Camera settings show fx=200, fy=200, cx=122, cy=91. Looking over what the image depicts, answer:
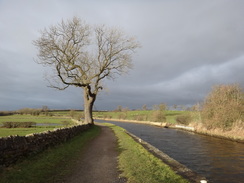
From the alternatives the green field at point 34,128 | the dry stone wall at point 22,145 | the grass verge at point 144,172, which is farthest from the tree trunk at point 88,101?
the grass verge at point 144,172

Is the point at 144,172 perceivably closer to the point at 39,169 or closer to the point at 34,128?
the point at 39,169

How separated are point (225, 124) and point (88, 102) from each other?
70.6 ft

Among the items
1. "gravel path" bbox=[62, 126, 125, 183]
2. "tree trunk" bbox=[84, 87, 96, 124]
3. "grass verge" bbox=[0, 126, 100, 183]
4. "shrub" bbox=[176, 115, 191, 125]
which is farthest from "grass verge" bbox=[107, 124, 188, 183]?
"shrub" bbox=[176, 115, 191, 125]

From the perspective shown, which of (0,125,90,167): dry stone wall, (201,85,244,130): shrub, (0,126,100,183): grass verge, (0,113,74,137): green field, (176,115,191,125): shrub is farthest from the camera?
(176,115,191,125): shrub

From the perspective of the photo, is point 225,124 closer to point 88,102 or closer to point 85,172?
point 88,102

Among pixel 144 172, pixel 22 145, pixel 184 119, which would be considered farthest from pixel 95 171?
pixel 184 119

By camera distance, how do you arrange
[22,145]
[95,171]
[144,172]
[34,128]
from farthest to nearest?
[34,128]
[22,145]
[95,171]
[144,172]

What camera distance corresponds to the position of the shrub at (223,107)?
27344mm

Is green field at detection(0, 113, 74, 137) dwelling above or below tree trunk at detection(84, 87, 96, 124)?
below

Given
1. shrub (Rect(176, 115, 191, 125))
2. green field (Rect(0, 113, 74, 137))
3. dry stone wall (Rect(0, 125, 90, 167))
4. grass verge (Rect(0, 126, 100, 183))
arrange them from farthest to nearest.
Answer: shrub (Rect(176, 115, 191, 125))
green field (Rect(0, 113, 74, 137))
dry stone wall (Rect(0, 125, 90, 167))
grass verge (Rect(0, 126, 100, 183))

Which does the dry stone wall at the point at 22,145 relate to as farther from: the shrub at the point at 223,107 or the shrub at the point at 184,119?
the shrub at the point at 184,119

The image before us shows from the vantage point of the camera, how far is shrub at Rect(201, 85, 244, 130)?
27.3 meters

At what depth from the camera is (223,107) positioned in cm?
2900

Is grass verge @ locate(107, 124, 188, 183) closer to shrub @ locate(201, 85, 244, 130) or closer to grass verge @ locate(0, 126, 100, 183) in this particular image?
grass verge @ locate(0, 126, 100, 183)
